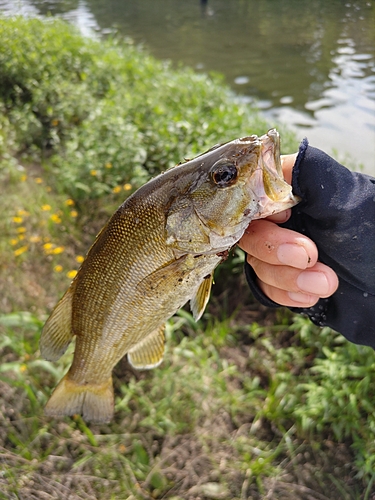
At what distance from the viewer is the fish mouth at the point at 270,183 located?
58.6 inches

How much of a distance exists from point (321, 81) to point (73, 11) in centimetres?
1386

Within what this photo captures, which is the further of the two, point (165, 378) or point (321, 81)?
point (321, 81)

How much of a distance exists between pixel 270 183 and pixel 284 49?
41.8 ft

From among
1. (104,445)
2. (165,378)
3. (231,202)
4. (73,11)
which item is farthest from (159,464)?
(73,11)

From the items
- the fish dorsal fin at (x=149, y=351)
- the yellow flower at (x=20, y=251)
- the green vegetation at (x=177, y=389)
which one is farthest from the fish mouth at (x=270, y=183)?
the yellow flower at (x=20, y=251)

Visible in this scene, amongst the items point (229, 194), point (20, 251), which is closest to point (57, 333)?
point (229, 194)

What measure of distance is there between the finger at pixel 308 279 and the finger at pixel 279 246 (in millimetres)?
57

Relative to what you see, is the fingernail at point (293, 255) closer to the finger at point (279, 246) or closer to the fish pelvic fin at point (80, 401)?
the finger at point (279, 246)

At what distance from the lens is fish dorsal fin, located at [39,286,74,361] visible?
6.48 ft

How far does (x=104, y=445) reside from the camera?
2.85 meters

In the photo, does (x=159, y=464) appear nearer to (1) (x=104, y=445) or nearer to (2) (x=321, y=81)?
(1) (x=104, y=445)

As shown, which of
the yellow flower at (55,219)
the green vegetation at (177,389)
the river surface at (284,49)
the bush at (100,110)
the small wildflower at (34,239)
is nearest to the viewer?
the green vegetation at (177,389)

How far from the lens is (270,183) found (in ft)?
4.93

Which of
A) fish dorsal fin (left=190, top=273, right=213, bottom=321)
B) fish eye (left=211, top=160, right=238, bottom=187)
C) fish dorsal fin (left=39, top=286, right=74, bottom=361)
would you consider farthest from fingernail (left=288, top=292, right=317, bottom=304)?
fish dorsal fin (left=39, top=286, right=74, bottom=361)
